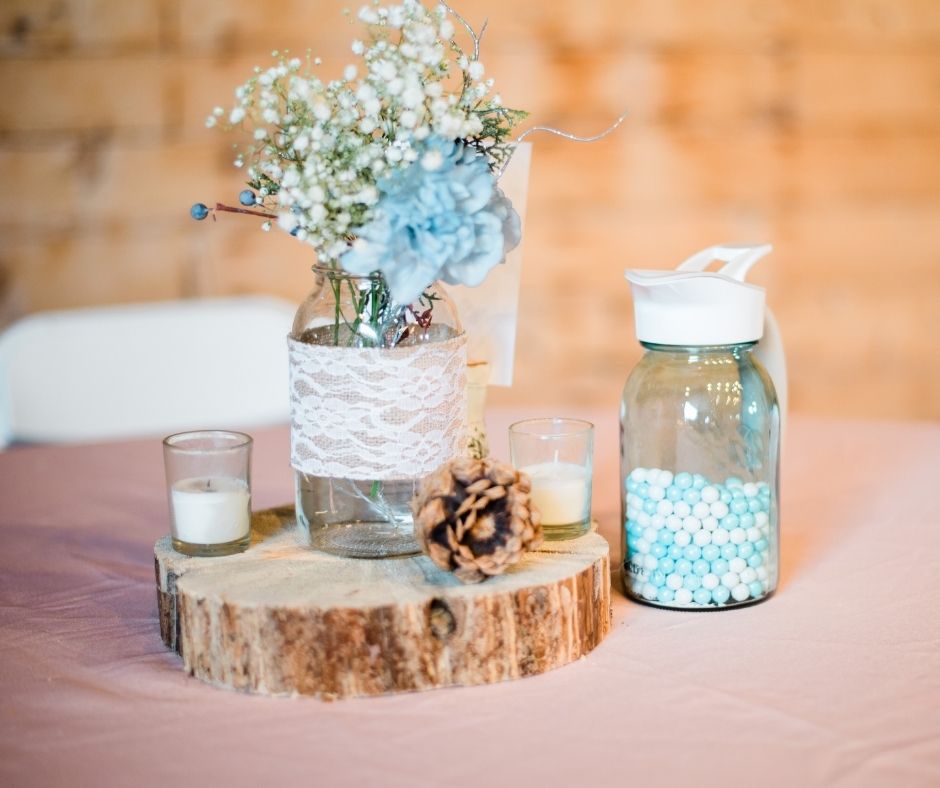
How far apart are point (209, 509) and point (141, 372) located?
1.06 m

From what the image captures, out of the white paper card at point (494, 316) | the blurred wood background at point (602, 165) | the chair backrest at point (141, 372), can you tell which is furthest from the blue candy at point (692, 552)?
the blurred wood background at point (602, 165)

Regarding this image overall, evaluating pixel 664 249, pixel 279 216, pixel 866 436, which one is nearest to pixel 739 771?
pixel 279 216

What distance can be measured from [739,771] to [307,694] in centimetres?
30

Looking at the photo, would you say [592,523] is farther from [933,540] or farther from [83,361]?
[83,361]

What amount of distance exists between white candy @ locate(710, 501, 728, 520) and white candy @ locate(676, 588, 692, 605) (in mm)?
70

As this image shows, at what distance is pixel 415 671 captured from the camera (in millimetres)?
842

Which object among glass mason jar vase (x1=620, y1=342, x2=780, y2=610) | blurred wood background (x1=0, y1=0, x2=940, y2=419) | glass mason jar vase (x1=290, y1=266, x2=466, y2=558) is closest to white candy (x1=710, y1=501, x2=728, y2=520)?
glass mason jar vase (x1=620, y1=342, x2=780, y2=610)

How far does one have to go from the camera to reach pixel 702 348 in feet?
3.14

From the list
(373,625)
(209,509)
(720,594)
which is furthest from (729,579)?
(209,509)

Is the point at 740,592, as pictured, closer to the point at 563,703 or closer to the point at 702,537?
the point at 702,537

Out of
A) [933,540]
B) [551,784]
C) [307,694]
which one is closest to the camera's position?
[551,784]

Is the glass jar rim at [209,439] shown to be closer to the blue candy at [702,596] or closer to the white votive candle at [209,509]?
the white votive candle at [209,509]

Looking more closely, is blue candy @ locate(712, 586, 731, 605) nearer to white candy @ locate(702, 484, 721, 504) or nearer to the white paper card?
white candy @ locate(702, 484, 721, 504)

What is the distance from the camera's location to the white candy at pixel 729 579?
971 millimetres
